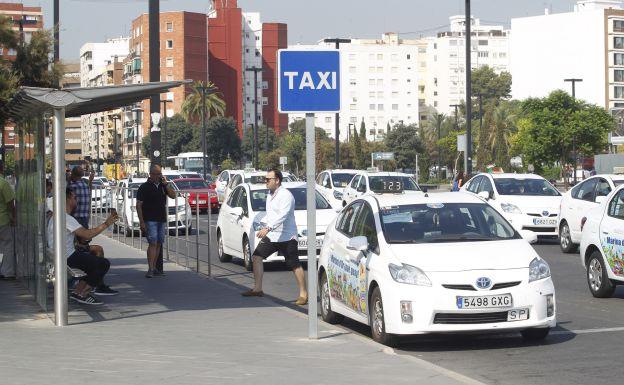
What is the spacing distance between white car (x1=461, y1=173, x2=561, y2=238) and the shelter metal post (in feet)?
47.8

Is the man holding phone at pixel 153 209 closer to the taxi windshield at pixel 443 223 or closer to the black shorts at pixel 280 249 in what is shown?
the black shorts at pixel 280 249

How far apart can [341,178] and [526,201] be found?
1527cm

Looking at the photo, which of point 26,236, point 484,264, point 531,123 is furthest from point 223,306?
point 531,123

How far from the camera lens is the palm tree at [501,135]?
95312 mm

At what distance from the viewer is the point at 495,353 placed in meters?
10.9

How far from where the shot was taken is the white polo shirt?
51.5 ft

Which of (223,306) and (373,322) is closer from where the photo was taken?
(373,322)

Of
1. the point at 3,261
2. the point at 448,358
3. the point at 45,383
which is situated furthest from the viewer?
the point at 3,261

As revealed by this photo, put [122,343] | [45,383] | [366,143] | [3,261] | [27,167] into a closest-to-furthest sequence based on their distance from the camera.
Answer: [45,383] < [122,343] < [27,167] < [3,261] < [366,143]

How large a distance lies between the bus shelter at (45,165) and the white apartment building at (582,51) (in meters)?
135

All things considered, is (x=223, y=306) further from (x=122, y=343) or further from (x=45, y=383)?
(x=45, y=383)

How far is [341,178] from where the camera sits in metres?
41.5

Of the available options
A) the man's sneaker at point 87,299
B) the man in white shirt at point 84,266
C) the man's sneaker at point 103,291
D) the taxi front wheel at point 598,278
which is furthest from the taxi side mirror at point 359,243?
the man's sneaker at point 103,291

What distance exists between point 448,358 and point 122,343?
3.24 meters
